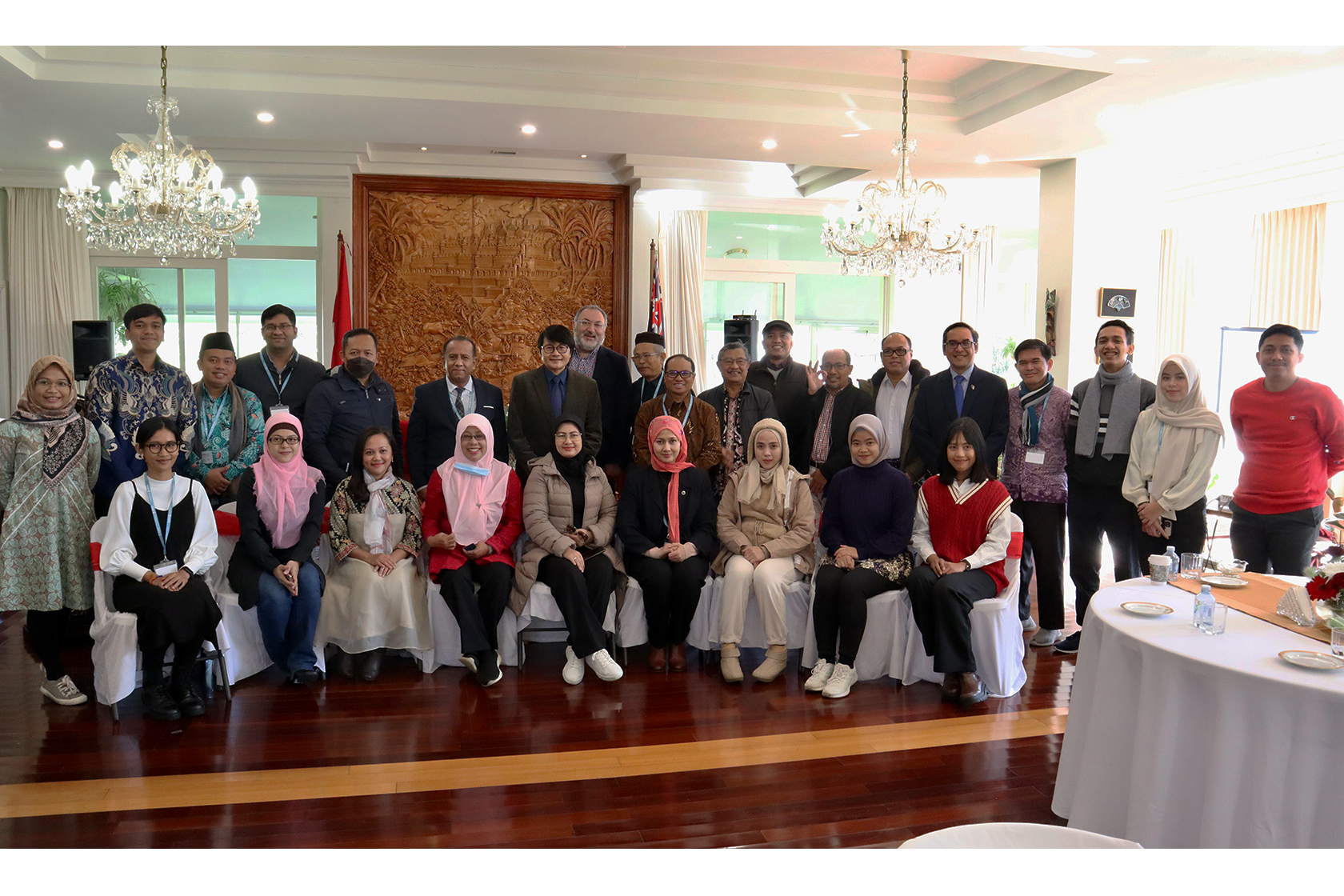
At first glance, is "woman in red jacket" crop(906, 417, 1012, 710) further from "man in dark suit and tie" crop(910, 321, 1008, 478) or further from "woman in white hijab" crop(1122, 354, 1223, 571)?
"woman in white hijab" crop(1122, 354, 1223, 571)

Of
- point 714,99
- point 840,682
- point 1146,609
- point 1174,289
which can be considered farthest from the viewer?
point 1174,289

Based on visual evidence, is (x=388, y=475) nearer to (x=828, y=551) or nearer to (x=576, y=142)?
(x=828, y=551)

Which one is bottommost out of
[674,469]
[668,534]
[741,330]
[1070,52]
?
[668,534]

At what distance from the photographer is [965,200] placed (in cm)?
1088

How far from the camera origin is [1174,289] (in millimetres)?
11766

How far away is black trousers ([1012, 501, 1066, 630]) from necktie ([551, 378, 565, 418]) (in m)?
2.63

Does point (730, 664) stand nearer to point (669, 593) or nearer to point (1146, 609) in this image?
point (669, 593)

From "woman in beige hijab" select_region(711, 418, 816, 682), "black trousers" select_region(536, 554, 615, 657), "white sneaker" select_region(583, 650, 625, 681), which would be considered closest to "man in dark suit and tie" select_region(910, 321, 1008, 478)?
"woman in beige hijab" select_region(711, 418, 816, 682)

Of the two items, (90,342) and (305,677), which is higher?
(90,342)

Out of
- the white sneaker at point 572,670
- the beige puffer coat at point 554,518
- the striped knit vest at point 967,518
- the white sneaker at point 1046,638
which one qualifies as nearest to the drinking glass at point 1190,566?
the striped knit vest at point 967,518

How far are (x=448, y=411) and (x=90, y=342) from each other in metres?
6.02

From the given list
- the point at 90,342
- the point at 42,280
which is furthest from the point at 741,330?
the point at 42,280

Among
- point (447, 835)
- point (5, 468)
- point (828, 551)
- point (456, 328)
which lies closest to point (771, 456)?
point (828, 551)

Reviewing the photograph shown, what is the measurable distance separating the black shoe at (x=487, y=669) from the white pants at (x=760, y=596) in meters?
1.11
